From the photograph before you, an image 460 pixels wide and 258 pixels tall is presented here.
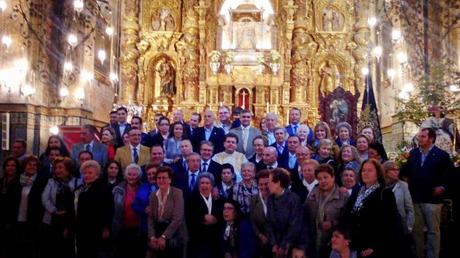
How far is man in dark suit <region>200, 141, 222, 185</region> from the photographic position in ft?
22.7

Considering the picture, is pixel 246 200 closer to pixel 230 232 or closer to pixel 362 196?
pixel 230 232

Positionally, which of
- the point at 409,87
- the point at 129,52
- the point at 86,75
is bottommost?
the point at 409,87

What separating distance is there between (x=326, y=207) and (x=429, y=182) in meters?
1.90

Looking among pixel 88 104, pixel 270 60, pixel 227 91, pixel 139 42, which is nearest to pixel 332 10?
pixel 270 60

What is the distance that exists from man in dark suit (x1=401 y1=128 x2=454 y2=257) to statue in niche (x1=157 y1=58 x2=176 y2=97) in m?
15.3

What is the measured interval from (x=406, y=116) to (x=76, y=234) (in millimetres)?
7449

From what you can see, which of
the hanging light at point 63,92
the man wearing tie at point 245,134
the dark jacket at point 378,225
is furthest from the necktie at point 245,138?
the hanging light at point 63,92

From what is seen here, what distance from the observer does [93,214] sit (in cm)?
606

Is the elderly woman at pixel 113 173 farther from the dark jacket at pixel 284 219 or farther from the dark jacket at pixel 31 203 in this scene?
the dark jacket at pixel 284 219

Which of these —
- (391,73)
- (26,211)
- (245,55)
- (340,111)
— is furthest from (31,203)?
(245,55)

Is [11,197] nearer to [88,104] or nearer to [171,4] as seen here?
[88,104]

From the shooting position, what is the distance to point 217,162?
23.5ft

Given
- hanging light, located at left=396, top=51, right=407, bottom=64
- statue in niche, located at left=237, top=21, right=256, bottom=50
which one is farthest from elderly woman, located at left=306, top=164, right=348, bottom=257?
statue in niche, located at left=237, top=21, right=256, bottom=50

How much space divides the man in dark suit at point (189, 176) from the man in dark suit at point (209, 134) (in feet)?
4.73
